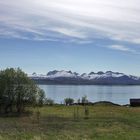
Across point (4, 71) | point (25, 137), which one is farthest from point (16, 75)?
point (25, 137)

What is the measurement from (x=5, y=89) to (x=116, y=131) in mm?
27721

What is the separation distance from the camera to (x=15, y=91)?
5978 centimetres

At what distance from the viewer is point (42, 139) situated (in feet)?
91.1

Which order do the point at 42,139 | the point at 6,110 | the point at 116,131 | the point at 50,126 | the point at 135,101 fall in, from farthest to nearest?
the point at 135,101 → the point at 6,110 → the point at 50,126 → the point at 116,131 → the point at 42,139

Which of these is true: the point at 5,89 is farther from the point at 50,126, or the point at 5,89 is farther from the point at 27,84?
the point at 50,126

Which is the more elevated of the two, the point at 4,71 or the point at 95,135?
the point at 4,71

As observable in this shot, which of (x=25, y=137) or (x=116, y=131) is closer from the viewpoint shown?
(x=25, y=137)

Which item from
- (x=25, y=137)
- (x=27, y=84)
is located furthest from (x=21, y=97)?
(x=25, y=137)

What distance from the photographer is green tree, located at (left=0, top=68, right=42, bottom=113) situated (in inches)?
2351

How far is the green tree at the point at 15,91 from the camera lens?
196 ft

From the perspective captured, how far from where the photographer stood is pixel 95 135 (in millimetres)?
31406

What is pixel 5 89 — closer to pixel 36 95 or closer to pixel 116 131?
pixel 36 95

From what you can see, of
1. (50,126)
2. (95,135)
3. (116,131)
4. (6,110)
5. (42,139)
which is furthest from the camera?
(6,110)

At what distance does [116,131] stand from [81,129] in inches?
127
